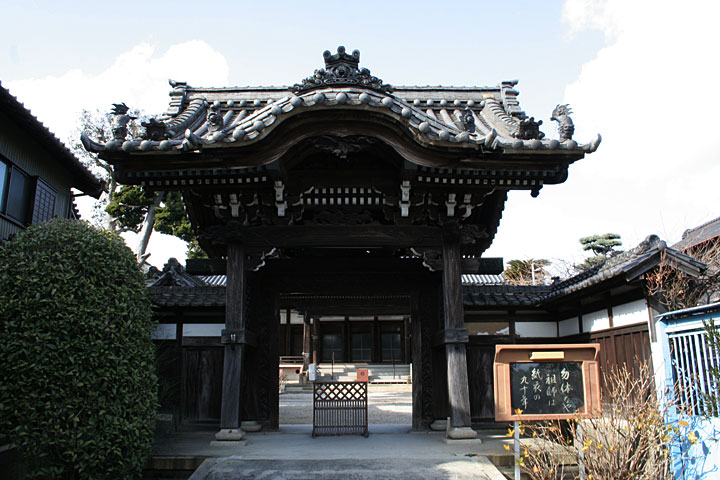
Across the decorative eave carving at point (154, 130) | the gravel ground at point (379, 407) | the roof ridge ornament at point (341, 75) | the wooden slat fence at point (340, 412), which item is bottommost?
the gravel ground at point (379, 407)

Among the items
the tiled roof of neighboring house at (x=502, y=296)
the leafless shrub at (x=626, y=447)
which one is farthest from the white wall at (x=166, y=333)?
the leafless shrub at (x=626, y=447)

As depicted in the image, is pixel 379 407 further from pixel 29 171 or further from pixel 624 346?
pixel 29 171

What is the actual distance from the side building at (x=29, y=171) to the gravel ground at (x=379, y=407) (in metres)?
7.73

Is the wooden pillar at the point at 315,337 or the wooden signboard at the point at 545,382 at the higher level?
the wooden pillar at the point at 315,337

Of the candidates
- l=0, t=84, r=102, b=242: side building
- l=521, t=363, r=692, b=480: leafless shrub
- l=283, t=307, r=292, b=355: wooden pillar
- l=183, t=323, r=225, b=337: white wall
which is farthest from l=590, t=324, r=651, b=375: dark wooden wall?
l=283, t=307, r=292, b=355: wooden pillar

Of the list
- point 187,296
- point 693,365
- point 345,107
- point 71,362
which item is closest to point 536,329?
point 693,365

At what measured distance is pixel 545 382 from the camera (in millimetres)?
6344

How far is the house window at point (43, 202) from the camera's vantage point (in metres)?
11.9

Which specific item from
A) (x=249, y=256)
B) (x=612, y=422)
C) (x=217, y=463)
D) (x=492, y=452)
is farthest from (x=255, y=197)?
(x=612, y=422)

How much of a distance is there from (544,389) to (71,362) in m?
5.54

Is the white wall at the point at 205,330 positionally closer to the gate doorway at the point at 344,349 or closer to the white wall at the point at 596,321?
the white wall at the point at 596,321

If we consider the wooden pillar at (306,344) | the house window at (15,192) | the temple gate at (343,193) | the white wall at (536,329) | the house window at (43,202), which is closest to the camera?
the temple gate at (343,193)

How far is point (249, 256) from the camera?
27.9 ft

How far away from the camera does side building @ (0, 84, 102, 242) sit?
10.5m
